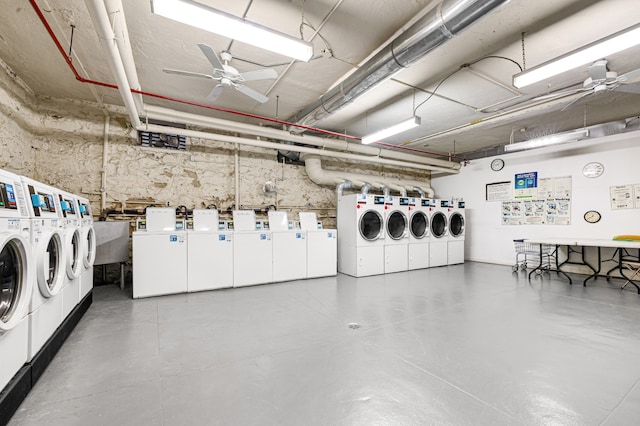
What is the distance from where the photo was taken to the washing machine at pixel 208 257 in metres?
4.06

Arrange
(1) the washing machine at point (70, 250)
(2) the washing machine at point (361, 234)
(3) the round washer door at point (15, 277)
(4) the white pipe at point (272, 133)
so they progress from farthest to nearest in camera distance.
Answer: (2) the washing machine at point (361, 234)
(4) the white pipe at point (272, 133)
(1) the washing machine at point (70, 250)
(3) the round washer door at point (15, 277)

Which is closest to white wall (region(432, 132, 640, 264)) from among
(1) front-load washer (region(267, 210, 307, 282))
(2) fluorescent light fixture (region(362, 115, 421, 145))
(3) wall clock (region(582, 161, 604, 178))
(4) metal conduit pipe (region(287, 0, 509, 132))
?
(3) wall clock (region(582, 161, 604, 178))

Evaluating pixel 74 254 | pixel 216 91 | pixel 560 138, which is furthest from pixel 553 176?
pixel 74 254

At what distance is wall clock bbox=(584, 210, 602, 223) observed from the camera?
17.3 feet

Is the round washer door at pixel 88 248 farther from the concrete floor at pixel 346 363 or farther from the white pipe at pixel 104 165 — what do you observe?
the white pipe at pixel 104 165

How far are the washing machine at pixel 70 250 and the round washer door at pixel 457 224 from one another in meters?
6.90

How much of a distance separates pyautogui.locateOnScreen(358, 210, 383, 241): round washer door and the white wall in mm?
3319

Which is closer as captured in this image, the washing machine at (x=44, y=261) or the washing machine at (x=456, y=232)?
the washing machine at (x=44, y=261)

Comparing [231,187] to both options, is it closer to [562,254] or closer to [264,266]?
[264,266]

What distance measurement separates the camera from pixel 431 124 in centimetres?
523

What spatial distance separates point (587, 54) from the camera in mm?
2297

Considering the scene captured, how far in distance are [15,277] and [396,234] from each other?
18.2 feet

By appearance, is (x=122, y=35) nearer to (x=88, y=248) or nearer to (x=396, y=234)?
(x=88, y=248)

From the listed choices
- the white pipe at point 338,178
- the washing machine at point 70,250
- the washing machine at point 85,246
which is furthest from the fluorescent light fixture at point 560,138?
the washing machine at point 85,246
